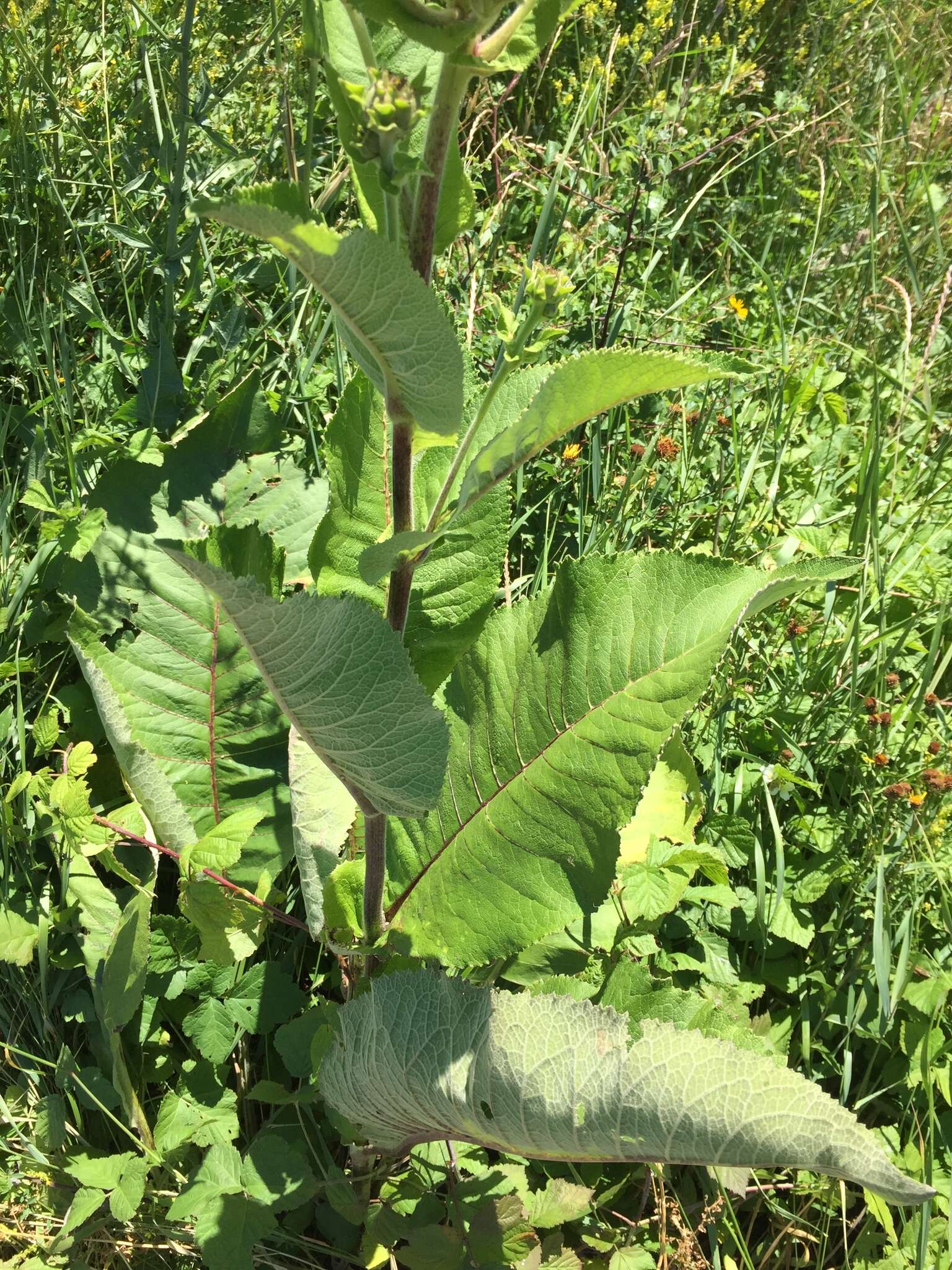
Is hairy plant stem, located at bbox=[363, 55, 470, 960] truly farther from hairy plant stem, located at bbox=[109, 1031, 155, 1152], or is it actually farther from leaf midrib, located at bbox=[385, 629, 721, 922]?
hairy plant stem, located at bbox=[109, 1031, 155, 1152]

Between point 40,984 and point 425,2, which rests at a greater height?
point 425,2

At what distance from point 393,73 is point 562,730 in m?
0.85

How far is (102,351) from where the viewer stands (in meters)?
2.50

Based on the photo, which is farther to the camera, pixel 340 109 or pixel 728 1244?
pixel 728 1244

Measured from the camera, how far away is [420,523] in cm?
160

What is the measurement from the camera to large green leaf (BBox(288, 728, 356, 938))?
1606 mm

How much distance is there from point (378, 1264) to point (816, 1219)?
0.84m

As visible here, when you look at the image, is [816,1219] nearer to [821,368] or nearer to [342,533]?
[342,533]

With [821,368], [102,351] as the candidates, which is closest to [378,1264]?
[102,351]

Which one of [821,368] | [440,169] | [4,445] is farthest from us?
[821,368]

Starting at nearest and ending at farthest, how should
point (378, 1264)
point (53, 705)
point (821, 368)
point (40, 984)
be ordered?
point (378, 1264)
point (40, 984)
point (53, 705)
point (821, 368)

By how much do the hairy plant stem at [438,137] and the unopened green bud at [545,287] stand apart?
12 centimetres

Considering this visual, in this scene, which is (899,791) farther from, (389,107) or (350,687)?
(389,107)

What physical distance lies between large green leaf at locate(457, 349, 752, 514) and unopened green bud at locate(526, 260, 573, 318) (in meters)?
0.06
